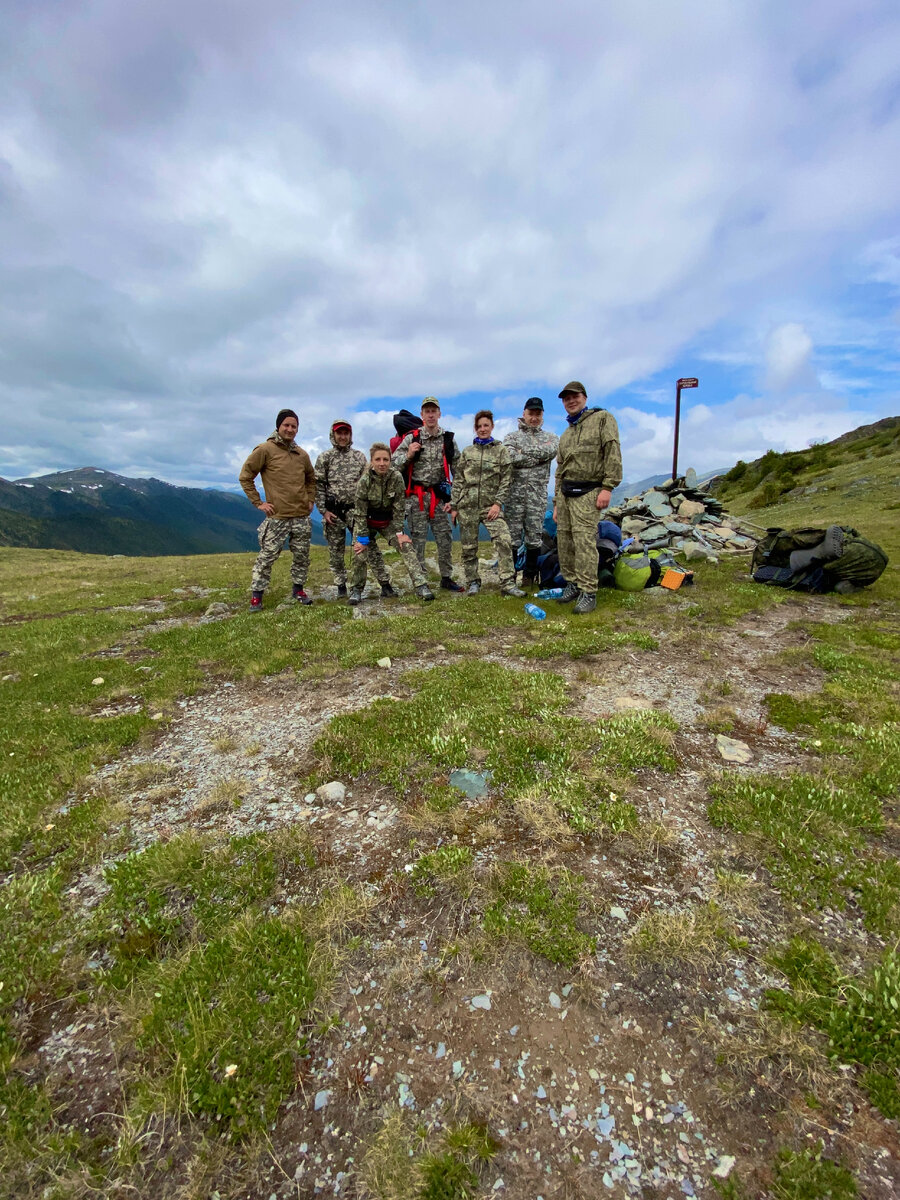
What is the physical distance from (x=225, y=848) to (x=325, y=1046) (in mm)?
2159

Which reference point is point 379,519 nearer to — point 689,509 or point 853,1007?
point 853,1007

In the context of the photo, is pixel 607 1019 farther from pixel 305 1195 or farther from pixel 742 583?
pixel 742 583

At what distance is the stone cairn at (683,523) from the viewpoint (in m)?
19.8

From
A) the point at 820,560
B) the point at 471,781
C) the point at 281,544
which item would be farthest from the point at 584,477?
the point at 471,781

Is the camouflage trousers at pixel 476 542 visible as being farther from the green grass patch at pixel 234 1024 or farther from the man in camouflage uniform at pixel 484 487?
the green grass patch at pixel 234 1024

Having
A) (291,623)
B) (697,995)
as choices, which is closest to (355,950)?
(697,995)

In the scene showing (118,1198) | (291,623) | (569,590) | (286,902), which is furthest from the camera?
(569,590)

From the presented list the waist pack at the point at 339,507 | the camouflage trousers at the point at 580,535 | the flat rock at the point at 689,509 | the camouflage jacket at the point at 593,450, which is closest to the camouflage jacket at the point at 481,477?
the camouflage trousers at the point at 580,535

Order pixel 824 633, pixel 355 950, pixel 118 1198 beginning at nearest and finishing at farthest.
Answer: pixel 118 1198
pixel 355 950
pixel 824 633

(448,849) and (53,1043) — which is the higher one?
(448,849)

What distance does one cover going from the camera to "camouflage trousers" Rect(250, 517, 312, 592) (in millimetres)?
13273

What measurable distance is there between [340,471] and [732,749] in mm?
11206

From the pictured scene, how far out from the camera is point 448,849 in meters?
4.63

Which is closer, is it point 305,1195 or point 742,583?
point 305,1195
